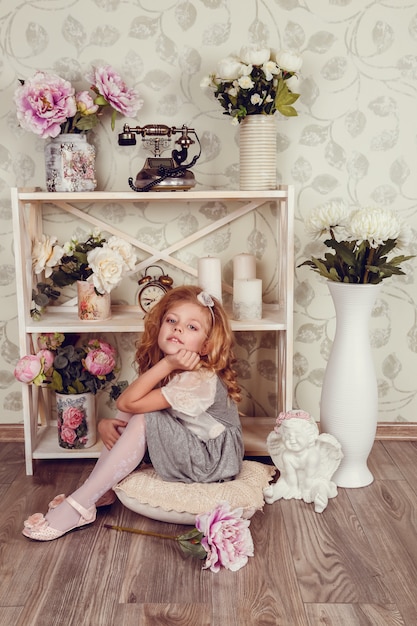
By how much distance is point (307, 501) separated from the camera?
2240mm

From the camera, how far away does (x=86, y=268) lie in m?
2.51

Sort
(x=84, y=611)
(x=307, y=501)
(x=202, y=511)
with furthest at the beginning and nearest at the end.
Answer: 1. (x=307, y=501)
2. (x=202, y=511)
3. (x=84, y=611)

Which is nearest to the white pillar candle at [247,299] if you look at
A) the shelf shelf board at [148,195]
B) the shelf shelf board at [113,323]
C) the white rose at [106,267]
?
the shelf shelf board at [113,323]

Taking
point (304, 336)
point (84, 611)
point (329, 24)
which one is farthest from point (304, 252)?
point (84, 611)

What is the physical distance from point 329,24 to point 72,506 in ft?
5.98

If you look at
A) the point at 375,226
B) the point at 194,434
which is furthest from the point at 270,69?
the point at 194,434

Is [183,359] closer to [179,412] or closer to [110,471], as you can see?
[179,412]

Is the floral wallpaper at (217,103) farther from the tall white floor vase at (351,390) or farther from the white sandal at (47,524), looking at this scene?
the white sandal at (47,524)

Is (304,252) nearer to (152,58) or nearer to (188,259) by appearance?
(188,259)

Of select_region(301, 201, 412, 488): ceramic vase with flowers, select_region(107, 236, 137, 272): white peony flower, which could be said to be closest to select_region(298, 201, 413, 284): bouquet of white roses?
select_region(301, 201, 412, 488): ceramic vase with flowers

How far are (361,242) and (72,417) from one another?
1132 mm

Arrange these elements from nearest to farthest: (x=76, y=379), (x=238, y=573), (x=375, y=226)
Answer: (x=238, y=573) < (x=375, y=226) < (x=76, y=379)

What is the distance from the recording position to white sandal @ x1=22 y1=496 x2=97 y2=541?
6.58 feet

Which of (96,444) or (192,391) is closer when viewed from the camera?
(192,391)
